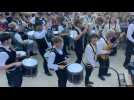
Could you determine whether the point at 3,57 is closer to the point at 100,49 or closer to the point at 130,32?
the point at 100,49

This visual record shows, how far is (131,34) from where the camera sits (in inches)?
202

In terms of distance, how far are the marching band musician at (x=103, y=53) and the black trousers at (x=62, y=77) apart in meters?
0.36

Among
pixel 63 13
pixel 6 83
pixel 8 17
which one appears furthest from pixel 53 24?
pixel 6 83

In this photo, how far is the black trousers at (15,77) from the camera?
5125mm

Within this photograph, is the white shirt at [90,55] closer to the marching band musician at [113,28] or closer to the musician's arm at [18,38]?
the marching band musician at [113,28]

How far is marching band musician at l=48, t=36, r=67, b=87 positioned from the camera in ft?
16.8

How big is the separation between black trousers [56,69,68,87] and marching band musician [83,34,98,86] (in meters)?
0.22

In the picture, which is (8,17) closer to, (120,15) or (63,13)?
(63,13)

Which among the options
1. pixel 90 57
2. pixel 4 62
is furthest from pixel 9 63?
pixel 90 57

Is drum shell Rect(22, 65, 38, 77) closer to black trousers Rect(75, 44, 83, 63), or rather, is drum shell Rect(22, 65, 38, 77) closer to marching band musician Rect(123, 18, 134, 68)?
black trousers Rect(75, 44, 83, 63)

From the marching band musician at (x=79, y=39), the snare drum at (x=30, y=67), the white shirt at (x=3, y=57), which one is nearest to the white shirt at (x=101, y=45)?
the marching band musician at (x=79, y=39)

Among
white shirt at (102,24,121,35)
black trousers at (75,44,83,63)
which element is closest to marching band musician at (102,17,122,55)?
white shirt at (102,24,121,35)
